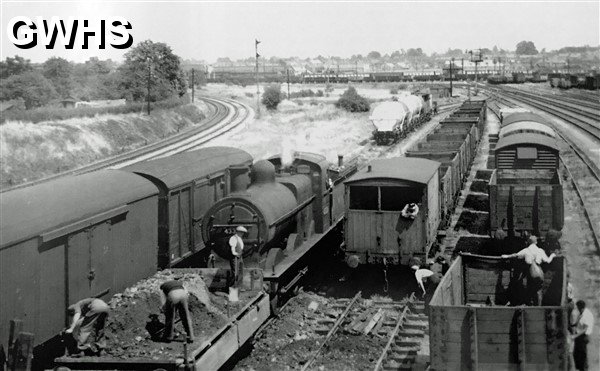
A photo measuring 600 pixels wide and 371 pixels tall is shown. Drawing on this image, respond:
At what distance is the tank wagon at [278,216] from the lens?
1308 cm

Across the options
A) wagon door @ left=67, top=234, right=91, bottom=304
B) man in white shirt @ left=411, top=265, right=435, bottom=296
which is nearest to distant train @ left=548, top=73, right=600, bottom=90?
man in white shirt @ left=411, top=265, right=435, bottom=296

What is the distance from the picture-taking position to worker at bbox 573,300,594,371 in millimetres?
9383

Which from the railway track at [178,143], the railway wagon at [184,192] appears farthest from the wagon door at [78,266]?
the railway track at [178,143]

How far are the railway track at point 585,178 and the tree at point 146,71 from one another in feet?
122

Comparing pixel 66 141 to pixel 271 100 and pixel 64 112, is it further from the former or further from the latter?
pixel 271 100

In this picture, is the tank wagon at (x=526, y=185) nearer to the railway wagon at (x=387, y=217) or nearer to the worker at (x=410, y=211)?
the railway wagon at (x=387, y=217)

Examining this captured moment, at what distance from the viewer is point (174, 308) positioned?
387 inches

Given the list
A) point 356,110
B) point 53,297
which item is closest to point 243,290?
point 53,297

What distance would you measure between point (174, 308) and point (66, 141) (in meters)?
29.5

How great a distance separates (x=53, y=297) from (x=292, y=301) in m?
5.88

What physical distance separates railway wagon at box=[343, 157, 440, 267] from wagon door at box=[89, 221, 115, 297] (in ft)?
19.3

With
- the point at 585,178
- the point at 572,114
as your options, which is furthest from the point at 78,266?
the point at 572,114

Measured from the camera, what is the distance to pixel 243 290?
12289 mm

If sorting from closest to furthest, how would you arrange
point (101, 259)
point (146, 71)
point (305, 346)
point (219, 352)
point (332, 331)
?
point (219, 352), point (101, 259), point (305, 346), point (332, 331), point (146, 71)
